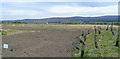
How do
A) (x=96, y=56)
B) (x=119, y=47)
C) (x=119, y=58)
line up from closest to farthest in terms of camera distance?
(x=119, y=58) → (x=96, y=56) → (x=119, y=47)

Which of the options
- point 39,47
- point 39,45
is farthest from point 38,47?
point 39,45

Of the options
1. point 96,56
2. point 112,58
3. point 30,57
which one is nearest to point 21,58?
point 30,57

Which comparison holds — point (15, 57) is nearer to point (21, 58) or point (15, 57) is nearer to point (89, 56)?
point (21, 58)

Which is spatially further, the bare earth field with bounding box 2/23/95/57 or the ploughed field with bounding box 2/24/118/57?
the ploughed field with bounding box 2/24/118/57

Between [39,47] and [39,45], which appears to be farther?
[39,45]

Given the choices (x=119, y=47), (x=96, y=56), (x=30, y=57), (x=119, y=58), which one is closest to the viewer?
(x=119, y=58)

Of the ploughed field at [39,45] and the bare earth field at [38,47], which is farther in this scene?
the ploughed field at [39,45]

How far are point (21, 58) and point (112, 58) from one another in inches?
256

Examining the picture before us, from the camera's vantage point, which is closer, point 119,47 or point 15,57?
point 15,57

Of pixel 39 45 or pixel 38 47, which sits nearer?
pixel 38 47

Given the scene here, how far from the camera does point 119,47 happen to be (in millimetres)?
18266

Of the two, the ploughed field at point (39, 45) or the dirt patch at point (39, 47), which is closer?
the dirt patch at point (39, 47)

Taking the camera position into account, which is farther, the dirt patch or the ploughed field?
the ploughed field

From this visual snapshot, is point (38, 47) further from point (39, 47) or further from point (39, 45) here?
point (39, 45)
